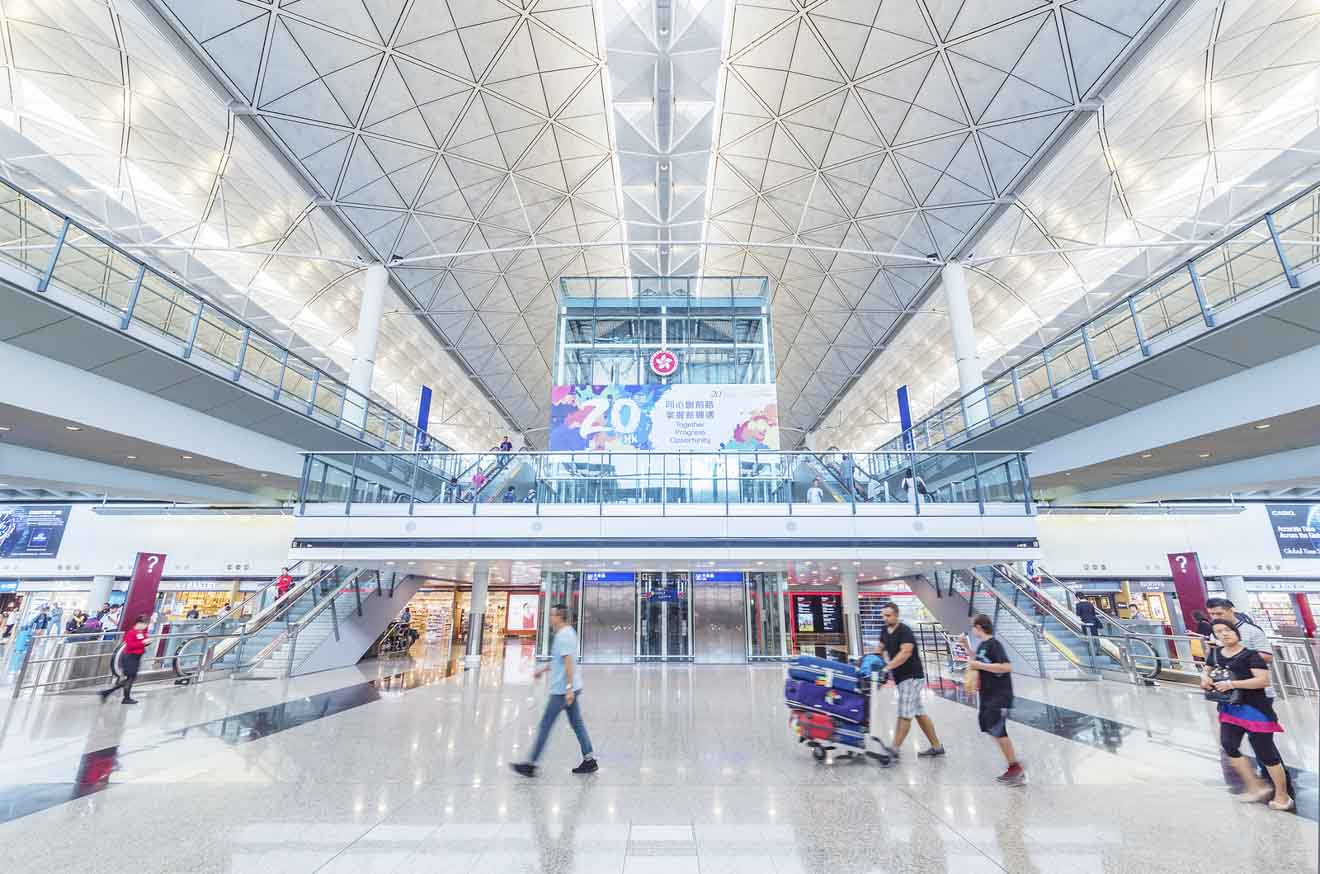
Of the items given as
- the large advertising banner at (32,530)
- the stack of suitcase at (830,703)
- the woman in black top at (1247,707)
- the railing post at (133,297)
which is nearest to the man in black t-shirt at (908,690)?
the stack of suitcase at (830,703)

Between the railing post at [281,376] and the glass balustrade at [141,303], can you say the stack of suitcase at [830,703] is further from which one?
the railing post at [281,376]

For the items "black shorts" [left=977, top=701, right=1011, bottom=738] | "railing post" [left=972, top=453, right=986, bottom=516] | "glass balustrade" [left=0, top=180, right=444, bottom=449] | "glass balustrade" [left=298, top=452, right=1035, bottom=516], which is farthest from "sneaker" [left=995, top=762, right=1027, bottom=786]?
"glass balustrade" [left=0, top=180, right=444, bottom=449]

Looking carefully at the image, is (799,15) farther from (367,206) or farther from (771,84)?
(367,206)

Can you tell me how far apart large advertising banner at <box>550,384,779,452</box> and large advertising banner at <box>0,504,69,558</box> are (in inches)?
1104

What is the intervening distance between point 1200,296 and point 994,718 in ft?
37.1

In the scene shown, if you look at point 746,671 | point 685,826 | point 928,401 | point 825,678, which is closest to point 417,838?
point 685,826

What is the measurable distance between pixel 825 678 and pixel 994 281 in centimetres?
3221

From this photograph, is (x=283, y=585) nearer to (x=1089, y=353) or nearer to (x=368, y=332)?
(x=368, y=332)

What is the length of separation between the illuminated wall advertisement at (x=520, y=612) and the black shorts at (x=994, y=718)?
32.7 metres

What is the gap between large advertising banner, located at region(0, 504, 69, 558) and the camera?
92.6ft

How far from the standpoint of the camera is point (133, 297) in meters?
11.1

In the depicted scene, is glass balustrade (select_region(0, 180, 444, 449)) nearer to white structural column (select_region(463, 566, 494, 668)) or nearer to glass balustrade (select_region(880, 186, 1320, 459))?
white structural column (select_region(463, 566, 494, 668))

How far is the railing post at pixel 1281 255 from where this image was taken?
9641mm

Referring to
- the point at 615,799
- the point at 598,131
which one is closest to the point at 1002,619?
the point at 615,799
